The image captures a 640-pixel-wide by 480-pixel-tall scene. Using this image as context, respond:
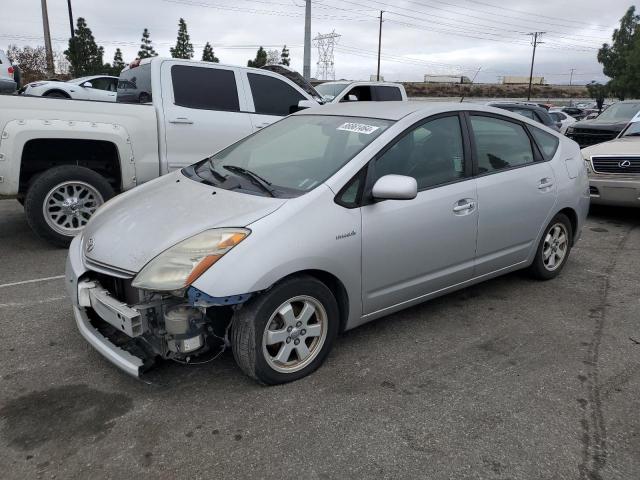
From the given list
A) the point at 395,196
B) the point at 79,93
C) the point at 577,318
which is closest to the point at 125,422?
the point at 395,196

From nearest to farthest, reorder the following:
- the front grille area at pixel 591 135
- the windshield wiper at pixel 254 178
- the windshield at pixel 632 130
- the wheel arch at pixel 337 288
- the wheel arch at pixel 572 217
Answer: the wheel arch at pixel 337 288, the windshield wiper at pixel 254 178, the wheel arch at pixel 572 217, the windshield at pixel 632 130, the front grille area at pixel 591 135

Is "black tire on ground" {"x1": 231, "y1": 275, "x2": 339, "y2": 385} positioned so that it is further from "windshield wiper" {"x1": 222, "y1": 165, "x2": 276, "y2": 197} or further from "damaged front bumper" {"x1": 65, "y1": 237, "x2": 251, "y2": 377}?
"windshield wiper" {"x1": 222, "y1": 165, "x2": 276, "y2": 197}

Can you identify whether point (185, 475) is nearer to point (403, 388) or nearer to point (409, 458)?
point (409, 458)

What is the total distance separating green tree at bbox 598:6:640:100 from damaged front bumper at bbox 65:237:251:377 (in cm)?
4603

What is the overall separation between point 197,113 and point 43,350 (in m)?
3.65

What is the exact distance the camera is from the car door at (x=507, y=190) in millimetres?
3959

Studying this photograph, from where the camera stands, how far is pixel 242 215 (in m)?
2.92

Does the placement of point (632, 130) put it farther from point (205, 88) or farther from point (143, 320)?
point (143, 320)

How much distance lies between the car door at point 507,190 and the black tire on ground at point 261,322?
1.57 metres

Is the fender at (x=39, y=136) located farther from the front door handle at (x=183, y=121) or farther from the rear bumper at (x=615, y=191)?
the rear bumper at (x=615, y=191)

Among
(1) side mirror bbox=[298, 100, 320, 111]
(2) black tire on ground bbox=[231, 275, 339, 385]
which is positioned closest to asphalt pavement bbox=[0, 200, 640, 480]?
(2) black tire on ground bbox=[231, 275, 339, 385]

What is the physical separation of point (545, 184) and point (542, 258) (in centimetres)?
68

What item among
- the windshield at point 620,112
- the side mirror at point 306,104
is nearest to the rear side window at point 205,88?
the side mirror at point 306,104

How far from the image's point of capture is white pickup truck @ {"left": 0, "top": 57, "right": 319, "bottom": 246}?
5.26 meters
